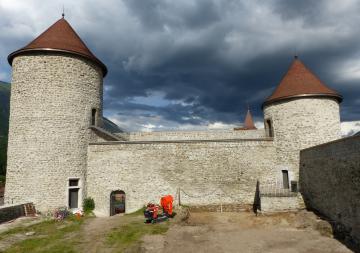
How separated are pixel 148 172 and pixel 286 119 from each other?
8729mm

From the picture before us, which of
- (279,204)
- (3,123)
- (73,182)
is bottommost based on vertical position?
(279,204)

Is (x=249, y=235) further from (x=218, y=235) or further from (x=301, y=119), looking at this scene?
(x=301, y=119)

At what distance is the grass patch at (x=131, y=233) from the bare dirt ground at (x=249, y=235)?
15.1 inches

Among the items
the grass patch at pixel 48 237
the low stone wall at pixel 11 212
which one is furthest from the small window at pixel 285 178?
the low stone wall at pixel 11 212

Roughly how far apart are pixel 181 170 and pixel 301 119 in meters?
7.58

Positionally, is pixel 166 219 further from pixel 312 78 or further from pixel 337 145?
pixel 312 78

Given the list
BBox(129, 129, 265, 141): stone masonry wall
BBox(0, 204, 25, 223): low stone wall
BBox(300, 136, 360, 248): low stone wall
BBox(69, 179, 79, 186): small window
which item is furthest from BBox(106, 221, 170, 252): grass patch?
BBox(129, 129, 265, 141): stone masonry wall

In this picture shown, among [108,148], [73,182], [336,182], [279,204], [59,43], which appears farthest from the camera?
[108,148]

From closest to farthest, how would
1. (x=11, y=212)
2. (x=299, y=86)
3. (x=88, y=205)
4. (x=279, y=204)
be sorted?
(x=11, y=212) < (x=279, y=204) < (x=88, y=205) < (x=299, y=86)

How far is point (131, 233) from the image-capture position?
1194 cm

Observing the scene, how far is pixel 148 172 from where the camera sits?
1748 cm

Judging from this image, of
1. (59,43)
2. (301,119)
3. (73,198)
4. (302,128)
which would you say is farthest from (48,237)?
(301,119)

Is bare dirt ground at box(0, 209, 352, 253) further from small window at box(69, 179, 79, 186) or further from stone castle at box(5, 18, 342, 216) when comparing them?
small window at box(69, 179, 79, 186)

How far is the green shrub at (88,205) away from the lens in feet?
55.6
